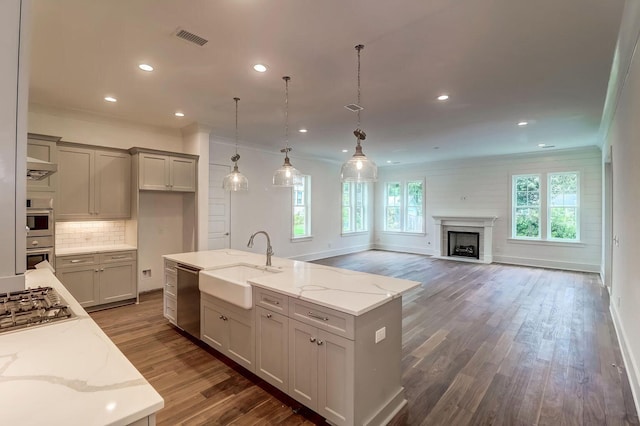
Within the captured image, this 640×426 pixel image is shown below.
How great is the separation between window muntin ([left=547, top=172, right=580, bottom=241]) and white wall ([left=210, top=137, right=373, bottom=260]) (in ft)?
16.7

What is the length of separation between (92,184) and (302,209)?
15.4ft

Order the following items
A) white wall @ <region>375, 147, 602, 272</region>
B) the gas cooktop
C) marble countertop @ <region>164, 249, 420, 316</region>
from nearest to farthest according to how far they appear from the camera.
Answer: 1. the gas cooktop
2. marble countertop @ <region>164, 249, 420, 316</region>
3. white wall @ <region>375, 147, 602, 272</region>

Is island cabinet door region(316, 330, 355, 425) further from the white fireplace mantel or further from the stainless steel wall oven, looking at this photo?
the white fireplace mantel

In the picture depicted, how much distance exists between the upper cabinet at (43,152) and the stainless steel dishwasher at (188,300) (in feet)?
6.88

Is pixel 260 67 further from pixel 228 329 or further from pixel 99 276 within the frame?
pixel 99 276

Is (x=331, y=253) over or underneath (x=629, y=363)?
over

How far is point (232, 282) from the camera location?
106 inches

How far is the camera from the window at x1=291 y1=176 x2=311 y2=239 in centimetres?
802

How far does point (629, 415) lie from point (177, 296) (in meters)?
4.19

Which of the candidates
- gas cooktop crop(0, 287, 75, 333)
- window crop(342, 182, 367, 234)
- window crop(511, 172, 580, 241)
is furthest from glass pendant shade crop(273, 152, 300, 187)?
window crop(511, 172, 580, 241)

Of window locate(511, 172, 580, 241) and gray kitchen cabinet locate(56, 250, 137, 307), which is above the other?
window locate(511, 172, 580, 241)

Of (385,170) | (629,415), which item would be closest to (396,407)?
(629,415)

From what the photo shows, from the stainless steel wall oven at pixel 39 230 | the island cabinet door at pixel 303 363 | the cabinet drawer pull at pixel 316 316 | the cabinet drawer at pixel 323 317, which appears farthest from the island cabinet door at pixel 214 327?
the stainless steel wall oven at pixel 39 230

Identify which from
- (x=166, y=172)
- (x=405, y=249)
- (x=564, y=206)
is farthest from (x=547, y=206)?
(x=166, y=172)
